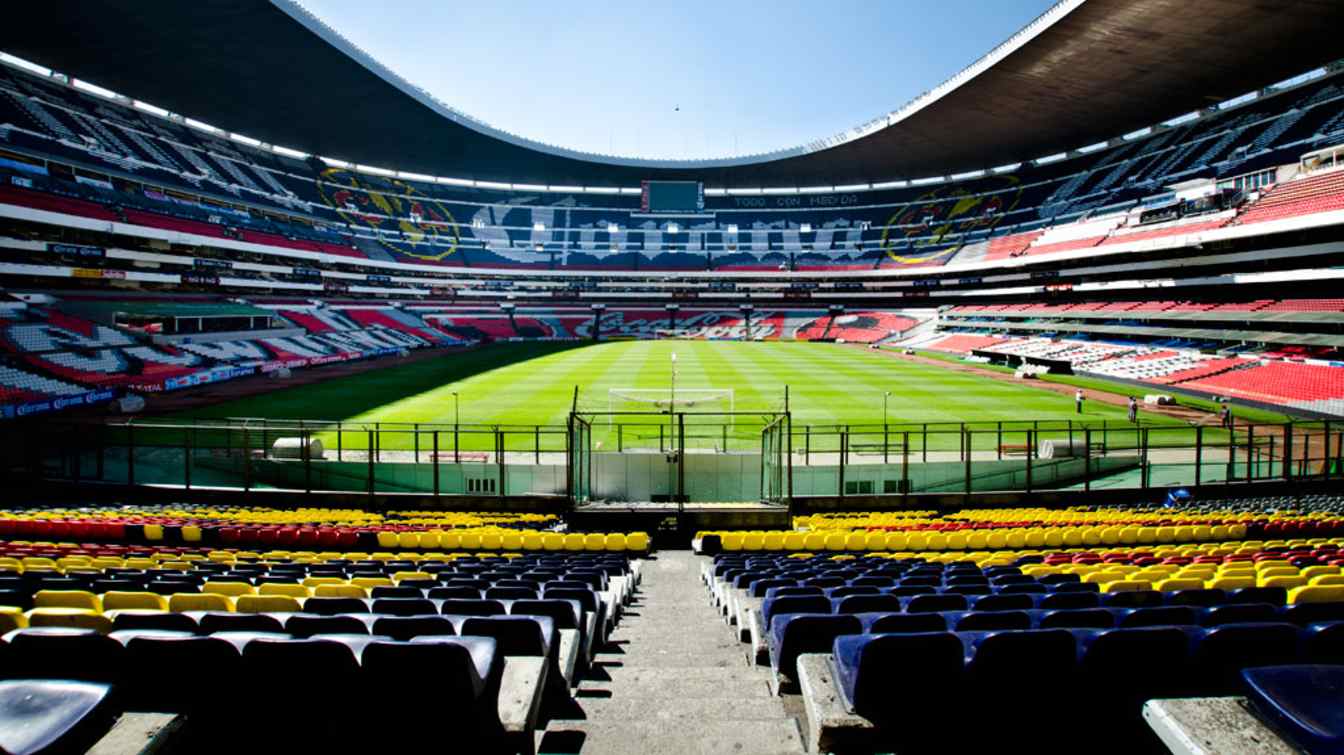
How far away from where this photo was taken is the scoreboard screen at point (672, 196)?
327 ft

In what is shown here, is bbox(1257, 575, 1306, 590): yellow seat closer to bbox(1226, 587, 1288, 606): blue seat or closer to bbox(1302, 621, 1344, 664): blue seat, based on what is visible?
bbox(1226, 587, 1288, 606): blue seat

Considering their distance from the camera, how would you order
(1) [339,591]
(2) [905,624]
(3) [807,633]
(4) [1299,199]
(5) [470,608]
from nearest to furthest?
(2) [905,624], (3) [807,633], (5) [470,608], (1) [339,591], (4) [1299,199]

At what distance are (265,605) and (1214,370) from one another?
4682cm

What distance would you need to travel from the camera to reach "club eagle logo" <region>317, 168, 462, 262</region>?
268ft

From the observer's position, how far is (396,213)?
87.9 metres

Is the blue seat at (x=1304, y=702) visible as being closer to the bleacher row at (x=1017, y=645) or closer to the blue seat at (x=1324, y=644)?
the bleacher row at (x=1017, y=645)

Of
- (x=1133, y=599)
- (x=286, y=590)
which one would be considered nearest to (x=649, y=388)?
(x=286, y=590)

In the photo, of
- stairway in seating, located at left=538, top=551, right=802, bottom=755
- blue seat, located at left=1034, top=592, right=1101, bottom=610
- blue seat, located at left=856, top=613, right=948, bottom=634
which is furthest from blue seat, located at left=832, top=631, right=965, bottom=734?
blue seat, located at left=1034, top=592, right=1101, bottom=610

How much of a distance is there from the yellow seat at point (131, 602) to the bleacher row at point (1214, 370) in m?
39.8

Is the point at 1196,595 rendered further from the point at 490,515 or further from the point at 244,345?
the point at 244,345

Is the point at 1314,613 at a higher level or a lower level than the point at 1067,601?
higher

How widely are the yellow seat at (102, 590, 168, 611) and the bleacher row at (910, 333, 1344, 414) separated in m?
39.8

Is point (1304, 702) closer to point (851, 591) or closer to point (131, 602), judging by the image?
point (851, 591)

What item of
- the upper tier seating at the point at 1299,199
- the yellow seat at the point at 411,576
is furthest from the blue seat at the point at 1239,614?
the upper tier seating at the point at 1299,199
